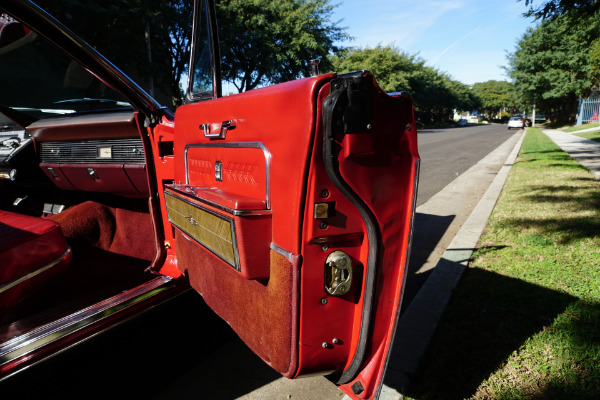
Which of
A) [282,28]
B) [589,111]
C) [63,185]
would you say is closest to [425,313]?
[63,185]

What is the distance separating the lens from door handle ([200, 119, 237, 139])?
1.64 metres

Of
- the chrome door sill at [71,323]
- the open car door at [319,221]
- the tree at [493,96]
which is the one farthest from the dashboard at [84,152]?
the tree at [493,96]

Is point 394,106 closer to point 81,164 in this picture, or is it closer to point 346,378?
point 346,378

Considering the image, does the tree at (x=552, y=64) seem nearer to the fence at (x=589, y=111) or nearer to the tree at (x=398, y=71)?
the fence at (x=589, y=111)

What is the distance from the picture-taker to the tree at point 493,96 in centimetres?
9199

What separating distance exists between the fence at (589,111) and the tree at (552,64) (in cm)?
219

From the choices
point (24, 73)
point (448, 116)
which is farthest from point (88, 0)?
point (448, 116)

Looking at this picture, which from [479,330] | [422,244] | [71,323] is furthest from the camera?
[422,244]

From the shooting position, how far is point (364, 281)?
1.43 metres

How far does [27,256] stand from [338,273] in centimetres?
181

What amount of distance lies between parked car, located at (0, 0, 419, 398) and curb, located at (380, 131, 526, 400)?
738mm

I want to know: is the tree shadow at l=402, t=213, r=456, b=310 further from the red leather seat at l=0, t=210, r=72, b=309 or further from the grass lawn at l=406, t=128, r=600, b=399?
the red leather seat at l=0, t=210, r=72, b=309

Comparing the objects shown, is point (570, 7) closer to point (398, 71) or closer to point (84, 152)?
point (84, 152)

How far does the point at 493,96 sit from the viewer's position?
93625mm
